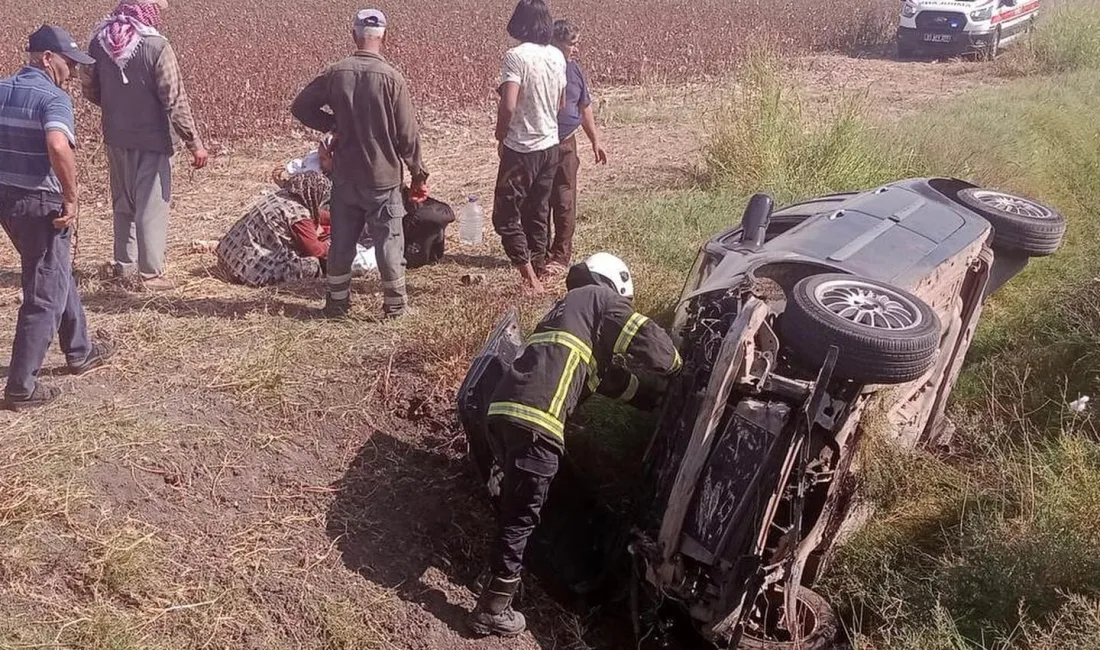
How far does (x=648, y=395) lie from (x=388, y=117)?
8.26ft

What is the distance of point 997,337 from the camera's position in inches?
247

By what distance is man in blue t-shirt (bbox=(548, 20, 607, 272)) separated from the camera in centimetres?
696

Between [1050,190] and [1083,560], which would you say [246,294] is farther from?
[1050,190]

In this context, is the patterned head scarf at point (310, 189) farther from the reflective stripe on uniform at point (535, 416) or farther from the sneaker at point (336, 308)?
the reflective stripe on uniform at point (535, 416)

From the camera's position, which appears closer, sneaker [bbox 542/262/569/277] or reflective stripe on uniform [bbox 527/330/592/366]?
reflective stripe on uniform [bbox 527/330/592/366]

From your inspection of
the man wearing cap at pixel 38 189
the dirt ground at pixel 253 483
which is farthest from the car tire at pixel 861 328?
the man wearing cap at pixel 38 189

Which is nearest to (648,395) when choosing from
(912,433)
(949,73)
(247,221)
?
(912,433)

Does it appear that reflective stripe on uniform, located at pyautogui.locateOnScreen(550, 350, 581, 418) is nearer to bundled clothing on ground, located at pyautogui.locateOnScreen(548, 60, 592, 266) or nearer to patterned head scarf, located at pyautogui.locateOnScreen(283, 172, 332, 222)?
bundled clothing on ground, located at pyautogui.locateOnScreen(548, 60, 592, 266)

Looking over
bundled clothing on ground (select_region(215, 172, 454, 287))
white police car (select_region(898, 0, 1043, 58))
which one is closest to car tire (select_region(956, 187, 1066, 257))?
bundled clothing on ground (select_region(215, 172, 454, 287))

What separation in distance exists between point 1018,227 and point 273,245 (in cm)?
491

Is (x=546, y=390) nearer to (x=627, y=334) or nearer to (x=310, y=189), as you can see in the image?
(x=627, y=334)

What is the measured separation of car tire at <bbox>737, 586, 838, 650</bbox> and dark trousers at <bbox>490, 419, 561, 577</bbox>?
1.01 metres

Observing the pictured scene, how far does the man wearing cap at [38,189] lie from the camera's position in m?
4.55

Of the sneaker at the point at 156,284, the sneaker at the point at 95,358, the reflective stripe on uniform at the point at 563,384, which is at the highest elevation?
the reflective stripe on uniform at the point at 563,384
